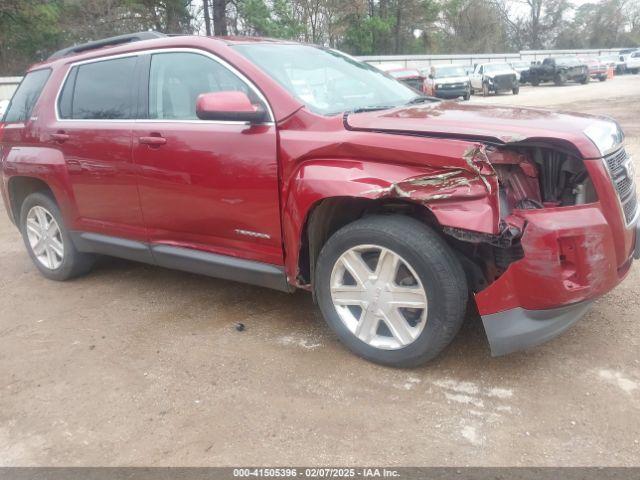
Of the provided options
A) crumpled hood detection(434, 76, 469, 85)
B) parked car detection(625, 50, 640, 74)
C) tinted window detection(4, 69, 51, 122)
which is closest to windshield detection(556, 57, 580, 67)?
crumpled hood detection(434, 76, 469, 85)

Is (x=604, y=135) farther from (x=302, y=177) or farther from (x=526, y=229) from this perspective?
(x=302, y=177)

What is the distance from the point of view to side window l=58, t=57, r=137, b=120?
395cm

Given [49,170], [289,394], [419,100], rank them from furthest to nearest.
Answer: [49,170]
[419,100]
[289,394]

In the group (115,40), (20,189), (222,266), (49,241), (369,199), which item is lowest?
(49,241)

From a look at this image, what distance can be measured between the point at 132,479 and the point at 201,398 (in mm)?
613

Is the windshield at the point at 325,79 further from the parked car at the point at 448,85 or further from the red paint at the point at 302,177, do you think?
the parked car at the point at 448,85

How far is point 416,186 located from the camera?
8.96 ft

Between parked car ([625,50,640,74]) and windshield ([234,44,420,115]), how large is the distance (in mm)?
48181

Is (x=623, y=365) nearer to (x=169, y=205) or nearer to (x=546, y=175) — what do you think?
(x=546, y=175)

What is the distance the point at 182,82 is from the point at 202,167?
2.10ft

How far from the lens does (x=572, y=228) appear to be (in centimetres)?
254

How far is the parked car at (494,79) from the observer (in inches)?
1105

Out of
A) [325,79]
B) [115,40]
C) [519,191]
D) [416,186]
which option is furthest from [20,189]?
A: [519,191]

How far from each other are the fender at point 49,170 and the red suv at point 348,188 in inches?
1.2
